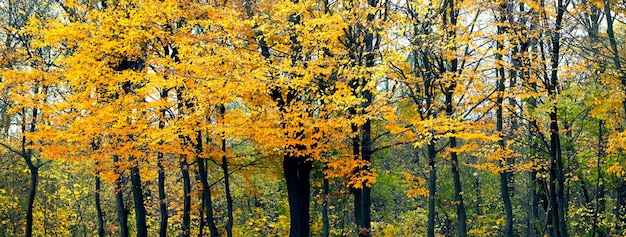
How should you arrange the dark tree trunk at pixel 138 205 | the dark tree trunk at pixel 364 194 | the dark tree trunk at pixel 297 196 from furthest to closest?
the dark tree trunk at pixel 138 205 < the dark tree trunk at pixel 297 196 < the dark tree trunk at pixel 364 194

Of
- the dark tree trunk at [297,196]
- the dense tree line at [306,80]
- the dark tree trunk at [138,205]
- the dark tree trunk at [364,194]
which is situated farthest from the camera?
the dark tree trunk at [138,205]

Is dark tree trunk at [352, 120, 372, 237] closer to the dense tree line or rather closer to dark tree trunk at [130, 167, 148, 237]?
the dense tree line

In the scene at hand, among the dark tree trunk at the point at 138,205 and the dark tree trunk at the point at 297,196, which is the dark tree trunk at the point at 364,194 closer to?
the dark tree trunk at the point at 297,196

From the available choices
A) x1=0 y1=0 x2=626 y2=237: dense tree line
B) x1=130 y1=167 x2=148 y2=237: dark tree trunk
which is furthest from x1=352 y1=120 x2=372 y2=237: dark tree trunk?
x1=130 y1=167 x2=148 y2=237: dark tree trunk

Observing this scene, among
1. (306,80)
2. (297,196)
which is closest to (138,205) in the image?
(297,196)

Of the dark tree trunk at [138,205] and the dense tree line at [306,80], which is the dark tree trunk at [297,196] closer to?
the dense tree line at [306,80]

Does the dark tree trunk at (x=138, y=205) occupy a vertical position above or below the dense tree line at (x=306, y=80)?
below

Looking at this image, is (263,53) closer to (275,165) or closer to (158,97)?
(158,97)

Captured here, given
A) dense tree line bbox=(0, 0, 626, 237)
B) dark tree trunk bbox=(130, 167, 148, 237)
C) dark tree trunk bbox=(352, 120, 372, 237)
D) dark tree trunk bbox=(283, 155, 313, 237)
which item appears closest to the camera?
dense tree line bbox=(0, 0, 626, 237)

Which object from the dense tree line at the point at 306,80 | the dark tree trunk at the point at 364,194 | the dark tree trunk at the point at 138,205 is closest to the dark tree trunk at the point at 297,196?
the dense tree line at the point at 306,80

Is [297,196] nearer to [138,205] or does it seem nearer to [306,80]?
[138,205]

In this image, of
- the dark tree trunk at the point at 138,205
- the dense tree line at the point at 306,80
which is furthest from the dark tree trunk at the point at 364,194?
the dark tree trunk at the point at 138,205

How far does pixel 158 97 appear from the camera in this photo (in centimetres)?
1616

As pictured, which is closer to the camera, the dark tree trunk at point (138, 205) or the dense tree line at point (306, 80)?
the dense tree line at point (306, 80)
